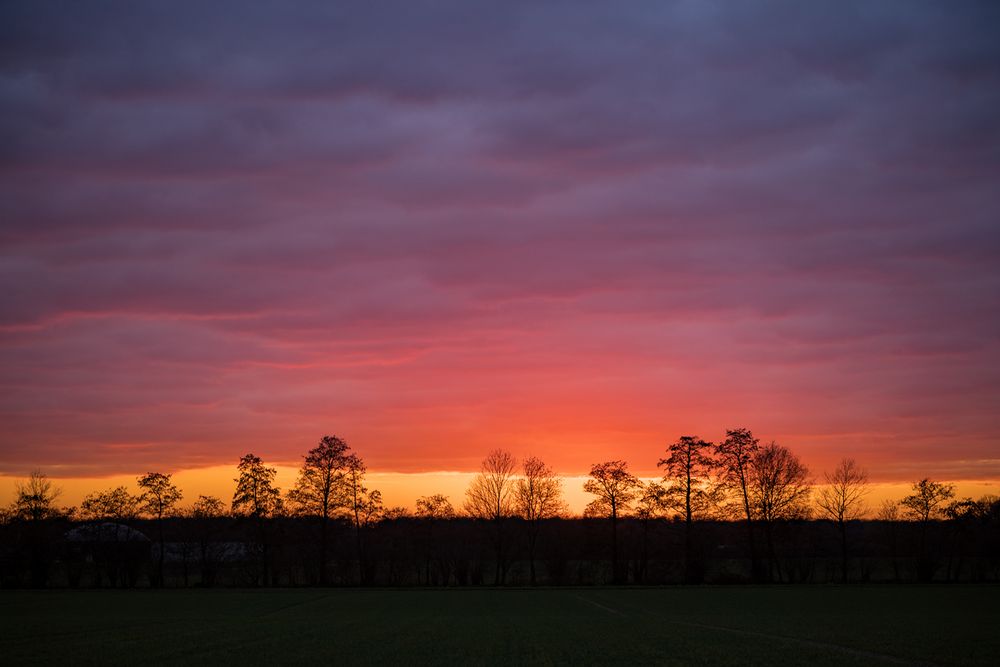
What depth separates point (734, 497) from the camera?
91.4 m

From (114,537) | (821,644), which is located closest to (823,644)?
(821,644)

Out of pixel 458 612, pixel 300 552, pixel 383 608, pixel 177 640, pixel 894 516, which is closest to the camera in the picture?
pixel 177 640

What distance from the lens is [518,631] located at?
37188 mm

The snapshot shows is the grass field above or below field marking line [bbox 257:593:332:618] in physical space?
above

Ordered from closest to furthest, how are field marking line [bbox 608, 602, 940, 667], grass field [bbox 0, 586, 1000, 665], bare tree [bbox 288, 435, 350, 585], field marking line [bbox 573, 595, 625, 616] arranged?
field marking line [bbox 608, 602, 940, 667] < grass field [bbox 0, 586, 1000, 665] < field marking line [bbox 573, 595, 625, 616] < bare tree [bbox 288, 435, 350, 585]

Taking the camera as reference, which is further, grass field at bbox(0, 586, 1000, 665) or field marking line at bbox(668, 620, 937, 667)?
grass field at bbox(0, 586, 1000, 665)

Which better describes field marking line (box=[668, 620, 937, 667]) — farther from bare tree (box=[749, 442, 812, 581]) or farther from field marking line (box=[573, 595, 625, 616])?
bare tree (box=[749, 442, 812, 581])

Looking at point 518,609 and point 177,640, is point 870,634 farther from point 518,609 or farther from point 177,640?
point 177,640

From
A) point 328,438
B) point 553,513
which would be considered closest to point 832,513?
point 553,513

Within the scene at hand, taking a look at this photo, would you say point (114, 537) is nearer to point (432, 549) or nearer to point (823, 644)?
point (432, 549)

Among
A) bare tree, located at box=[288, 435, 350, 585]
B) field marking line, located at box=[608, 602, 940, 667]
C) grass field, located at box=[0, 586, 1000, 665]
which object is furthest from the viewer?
bare tree, located at box=[288, 435, 350, 585]

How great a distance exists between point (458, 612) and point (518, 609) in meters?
4.19

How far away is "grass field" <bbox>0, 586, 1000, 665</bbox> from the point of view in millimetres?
27656

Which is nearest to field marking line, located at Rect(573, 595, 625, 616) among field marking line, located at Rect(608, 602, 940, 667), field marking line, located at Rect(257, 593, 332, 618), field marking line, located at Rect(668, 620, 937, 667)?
field marking line, located at Rect(608, 602, 940, 667)
